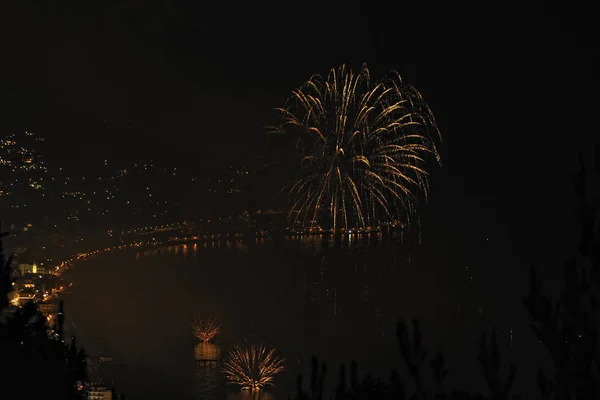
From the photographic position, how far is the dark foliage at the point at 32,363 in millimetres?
7516

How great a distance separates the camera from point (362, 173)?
1407 inches

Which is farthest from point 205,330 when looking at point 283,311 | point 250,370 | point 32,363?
point 32,363

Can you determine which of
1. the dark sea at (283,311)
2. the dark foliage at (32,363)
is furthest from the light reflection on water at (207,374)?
the dark foliage at (32,363)

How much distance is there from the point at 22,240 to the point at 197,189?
35014 mm

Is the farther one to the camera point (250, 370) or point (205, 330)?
point (205, 330)

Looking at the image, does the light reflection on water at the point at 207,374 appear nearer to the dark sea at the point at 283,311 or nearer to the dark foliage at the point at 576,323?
the dark sea at the point at 283,311

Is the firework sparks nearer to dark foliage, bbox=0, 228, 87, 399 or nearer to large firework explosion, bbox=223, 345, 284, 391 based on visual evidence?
large firework explosion, bbox=223, 345, 284, 391

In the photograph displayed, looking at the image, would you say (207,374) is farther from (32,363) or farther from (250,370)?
(32,363)

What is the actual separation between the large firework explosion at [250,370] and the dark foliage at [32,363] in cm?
2145

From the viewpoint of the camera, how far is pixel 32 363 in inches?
306

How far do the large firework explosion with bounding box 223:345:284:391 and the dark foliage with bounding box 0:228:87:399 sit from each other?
21446 millimetres

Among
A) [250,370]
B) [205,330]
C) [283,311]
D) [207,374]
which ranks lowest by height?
[207,374]

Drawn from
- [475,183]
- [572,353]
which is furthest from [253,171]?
[572,353]

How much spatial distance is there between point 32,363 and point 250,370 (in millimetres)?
23676
